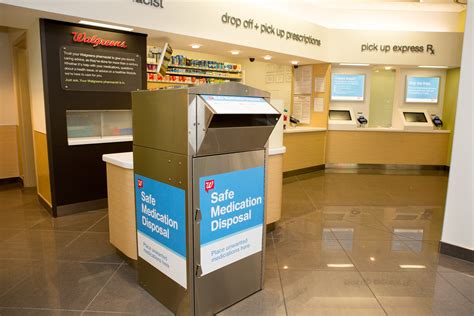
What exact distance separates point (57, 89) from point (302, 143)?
472 centimetres

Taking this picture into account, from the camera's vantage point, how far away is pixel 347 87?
8047 mm

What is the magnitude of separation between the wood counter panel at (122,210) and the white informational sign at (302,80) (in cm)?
601

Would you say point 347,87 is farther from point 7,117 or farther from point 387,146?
point 7,117

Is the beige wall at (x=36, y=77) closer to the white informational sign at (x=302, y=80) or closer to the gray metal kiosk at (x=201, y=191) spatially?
the gray metal kiosk at (x=201, y=191)

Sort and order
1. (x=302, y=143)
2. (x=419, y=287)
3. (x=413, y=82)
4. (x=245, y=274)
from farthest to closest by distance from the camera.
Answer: (x=413, y=82) < (x=302, y=143) < (x=419, y=287) < (x=245, y=274)

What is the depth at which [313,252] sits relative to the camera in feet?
11.2

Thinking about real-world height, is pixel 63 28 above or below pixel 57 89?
above

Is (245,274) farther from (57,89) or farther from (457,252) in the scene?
(57,89)

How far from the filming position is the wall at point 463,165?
3197mm

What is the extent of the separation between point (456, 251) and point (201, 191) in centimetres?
279

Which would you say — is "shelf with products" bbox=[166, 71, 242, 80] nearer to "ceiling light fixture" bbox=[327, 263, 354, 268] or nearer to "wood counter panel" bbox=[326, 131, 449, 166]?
"wood counter panel" bbox=[326, 131, 449, 166]

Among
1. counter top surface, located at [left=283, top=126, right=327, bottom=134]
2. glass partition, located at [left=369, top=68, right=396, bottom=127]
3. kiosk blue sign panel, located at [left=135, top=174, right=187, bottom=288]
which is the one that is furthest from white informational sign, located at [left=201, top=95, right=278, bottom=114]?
glass partition, located at [left=369, top=68, right=396, bottom=127]

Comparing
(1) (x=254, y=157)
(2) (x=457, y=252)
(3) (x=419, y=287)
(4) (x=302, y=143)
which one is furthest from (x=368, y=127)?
(1) (x=254, y=157)

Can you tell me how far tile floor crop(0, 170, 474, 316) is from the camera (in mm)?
2488
